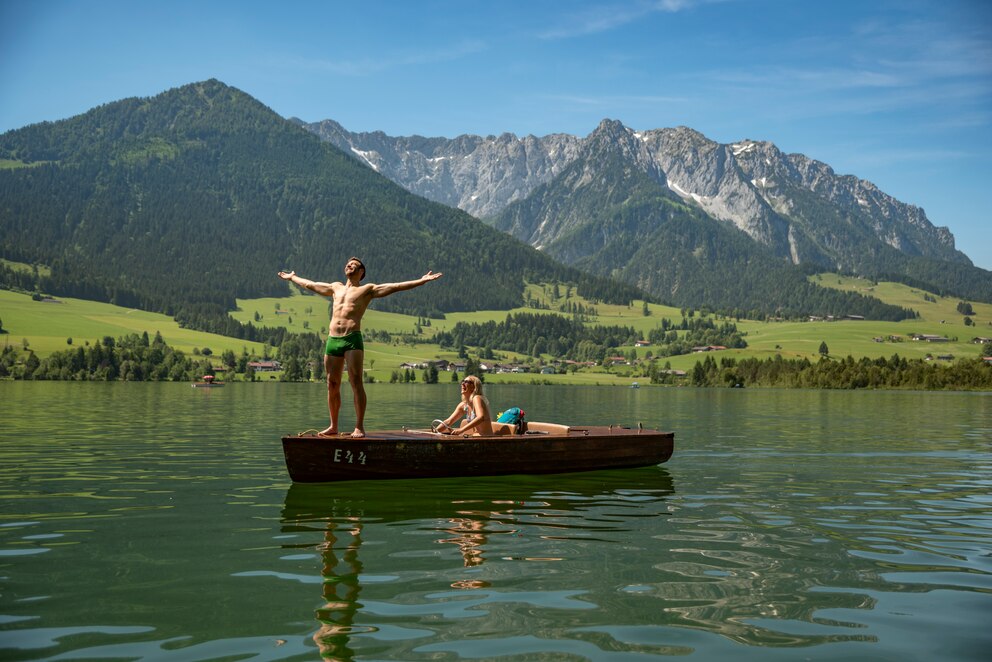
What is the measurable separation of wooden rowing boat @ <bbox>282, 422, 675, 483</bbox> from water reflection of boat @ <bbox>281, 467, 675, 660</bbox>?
41 cm

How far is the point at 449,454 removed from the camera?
23953 mm

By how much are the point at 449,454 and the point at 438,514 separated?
480cm

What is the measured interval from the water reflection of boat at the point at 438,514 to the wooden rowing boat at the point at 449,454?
407 millimetres

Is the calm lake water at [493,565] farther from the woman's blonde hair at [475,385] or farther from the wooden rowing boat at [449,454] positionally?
the woman's blonde hair at [475,385]

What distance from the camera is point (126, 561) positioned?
13.9 metres

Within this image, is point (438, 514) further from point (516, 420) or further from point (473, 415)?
point (516, 420)

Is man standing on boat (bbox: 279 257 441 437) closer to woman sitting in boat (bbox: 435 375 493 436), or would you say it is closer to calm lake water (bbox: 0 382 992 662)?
calm lake water (bbox: 0 382 992 662)

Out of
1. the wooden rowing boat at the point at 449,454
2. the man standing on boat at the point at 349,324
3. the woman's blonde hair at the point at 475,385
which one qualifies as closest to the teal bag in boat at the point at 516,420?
the wooden rowing boat at the point at 449,454

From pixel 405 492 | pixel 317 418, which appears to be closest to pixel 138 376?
pixel 317 418

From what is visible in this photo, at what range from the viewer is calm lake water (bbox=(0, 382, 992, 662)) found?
1004cm

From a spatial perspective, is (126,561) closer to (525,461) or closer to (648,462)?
(525,461)

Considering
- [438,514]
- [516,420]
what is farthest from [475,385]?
[438,514]

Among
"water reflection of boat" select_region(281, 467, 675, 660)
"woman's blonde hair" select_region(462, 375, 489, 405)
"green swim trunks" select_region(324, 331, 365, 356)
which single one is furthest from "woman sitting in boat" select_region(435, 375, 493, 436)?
"green swim trunks" select_region(324, 331, 365, 356)

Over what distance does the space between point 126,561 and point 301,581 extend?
11.2 ft
